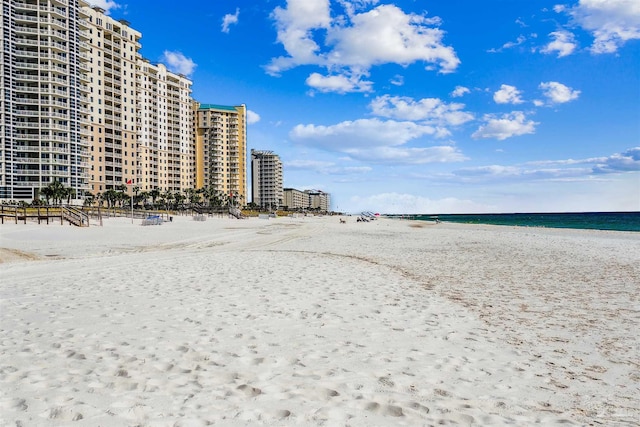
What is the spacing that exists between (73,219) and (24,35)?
236 ft

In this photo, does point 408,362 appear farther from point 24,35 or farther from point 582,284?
point 24,35

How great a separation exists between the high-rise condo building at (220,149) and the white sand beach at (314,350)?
172 m

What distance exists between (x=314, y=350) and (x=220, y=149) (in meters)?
186

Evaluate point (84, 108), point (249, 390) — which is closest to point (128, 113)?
point (84, 108)

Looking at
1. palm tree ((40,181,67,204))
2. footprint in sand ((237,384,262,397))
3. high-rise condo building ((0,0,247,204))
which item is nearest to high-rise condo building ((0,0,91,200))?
high-rise condo building ((0,0,247,204))

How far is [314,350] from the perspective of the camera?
6.26 metres

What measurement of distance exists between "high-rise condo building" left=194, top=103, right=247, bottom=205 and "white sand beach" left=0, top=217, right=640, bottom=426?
565ft

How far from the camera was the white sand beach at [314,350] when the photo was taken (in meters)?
4.31

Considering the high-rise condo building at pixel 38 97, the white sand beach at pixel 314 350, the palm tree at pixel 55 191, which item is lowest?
the white sand beach at pixel 314 350

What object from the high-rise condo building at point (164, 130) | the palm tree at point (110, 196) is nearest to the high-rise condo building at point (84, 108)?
the high-rise condo building at point (164, 130)

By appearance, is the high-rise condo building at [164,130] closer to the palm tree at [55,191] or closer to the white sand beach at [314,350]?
the palm tree at [55,191]

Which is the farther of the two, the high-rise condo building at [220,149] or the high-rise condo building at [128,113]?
the high-rise condo building at [220,149]

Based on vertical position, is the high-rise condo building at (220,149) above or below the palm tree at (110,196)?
above

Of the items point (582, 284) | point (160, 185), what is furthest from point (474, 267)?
point (160, 185)
